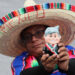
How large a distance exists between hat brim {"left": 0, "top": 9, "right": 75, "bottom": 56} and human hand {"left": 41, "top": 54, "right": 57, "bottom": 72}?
1.74 feet

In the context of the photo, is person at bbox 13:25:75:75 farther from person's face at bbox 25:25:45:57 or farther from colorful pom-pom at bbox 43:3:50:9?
colorful pom-pom at bbox 43:3:50:9

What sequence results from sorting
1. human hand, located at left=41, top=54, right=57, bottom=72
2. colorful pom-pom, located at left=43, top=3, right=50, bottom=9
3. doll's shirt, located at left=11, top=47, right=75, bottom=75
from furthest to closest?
doll's shirt, located at left=11, top=47, right=75, bottom=75 → colorful pom-pom, located at left=43, top=3, right=50, bottom=9 → human hand, located at left=41, top=54, right=57, bottom=72

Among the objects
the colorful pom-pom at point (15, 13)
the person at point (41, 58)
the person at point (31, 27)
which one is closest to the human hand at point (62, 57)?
the person at point (41, 58)

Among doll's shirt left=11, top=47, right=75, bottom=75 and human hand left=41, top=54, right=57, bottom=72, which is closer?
human hand left=41, top=54, right=57, bottom=72

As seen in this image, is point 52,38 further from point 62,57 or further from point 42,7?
point 42,7

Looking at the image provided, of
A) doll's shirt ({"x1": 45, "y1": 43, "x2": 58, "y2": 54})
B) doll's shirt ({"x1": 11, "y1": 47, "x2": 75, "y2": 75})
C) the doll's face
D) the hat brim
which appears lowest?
doll's shirt ({"x1": 11, "y1": 47, "x2": 75, "y2": 75})

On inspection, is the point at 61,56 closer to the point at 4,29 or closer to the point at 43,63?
the point at 43,63

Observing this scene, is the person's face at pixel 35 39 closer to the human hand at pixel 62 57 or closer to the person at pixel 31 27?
the person at pixel 31 27

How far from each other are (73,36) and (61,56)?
87cm

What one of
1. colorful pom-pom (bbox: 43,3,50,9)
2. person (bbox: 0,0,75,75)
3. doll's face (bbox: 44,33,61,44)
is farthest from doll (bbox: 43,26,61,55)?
colorful pom-pom (bbox: 43,3,50,9)

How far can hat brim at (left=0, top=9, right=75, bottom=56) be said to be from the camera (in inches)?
79.6

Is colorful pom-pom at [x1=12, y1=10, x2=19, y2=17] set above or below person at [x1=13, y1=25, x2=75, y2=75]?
above

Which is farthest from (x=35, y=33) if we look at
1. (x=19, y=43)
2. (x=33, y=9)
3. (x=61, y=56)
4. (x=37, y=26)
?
(x=61, y=56)

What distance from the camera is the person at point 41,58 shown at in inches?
62.3
